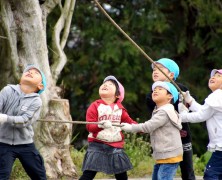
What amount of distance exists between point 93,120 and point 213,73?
1398mm

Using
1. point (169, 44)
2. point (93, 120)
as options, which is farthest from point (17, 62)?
point (169, 44)

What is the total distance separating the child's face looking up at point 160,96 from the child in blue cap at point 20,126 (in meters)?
1.13

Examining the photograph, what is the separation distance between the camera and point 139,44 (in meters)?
16.9

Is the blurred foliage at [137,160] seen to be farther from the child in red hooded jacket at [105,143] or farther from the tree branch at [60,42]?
the child in red hooded jacket at [105,143]

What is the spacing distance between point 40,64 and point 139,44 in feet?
27.1

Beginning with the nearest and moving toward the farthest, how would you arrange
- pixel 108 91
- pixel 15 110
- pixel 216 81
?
pixel 15 110 < pixel 108 91 < pixel 216 81

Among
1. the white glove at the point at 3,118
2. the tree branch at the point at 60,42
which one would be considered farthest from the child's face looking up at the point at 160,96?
the tree branch at the point at 60,42

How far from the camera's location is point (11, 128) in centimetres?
661

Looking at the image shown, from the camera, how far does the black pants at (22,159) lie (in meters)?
6.57

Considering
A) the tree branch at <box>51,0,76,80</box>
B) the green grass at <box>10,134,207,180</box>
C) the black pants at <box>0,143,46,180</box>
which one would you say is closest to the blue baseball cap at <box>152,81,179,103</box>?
the black pants at <box>0,143,46,180</box>

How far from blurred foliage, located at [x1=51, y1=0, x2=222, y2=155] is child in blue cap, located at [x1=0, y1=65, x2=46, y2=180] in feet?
29.5

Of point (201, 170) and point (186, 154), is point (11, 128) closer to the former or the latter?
point (186, 154)

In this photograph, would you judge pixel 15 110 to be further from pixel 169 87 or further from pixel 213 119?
pixel 213 119

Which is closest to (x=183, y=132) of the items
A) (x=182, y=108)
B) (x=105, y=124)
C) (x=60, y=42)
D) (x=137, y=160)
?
(x=182, y=108)
